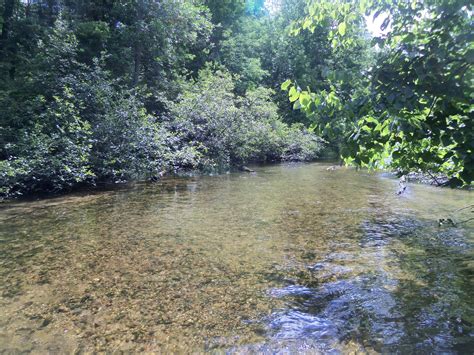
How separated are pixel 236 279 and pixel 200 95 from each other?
1568cm

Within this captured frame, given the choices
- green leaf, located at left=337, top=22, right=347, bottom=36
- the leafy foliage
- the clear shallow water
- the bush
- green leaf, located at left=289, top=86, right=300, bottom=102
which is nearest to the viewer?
the leafy foliage

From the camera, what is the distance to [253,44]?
36.0 meters

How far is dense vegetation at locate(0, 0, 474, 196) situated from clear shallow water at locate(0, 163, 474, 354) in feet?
4.81

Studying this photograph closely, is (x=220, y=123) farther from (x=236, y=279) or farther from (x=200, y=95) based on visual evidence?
(x=236, y=279)

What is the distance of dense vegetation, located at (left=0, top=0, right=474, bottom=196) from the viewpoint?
3.47 meters

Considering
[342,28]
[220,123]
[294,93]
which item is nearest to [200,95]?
[220,123]

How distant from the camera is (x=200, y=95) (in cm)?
1933

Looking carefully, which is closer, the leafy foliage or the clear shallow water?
the leafy foliage

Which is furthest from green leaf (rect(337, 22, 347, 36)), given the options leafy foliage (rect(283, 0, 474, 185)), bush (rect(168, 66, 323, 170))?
bush (rect(168, 66, 323, 170))

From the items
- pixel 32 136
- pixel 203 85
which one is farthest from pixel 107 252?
pixel 203 85

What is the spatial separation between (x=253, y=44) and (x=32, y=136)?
2880 centimetres

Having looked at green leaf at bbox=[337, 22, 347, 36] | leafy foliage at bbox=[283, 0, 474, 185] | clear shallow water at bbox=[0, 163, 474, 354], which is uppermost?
green leaf at bbox=[337, 22, 347, 36]

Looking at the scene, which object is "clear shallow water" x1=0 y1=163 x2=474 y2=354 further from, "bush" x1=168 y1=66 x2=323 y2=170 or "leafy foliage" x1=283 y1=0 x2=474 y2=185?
"bush" x1=168 y1=66 x2=323 y2=170

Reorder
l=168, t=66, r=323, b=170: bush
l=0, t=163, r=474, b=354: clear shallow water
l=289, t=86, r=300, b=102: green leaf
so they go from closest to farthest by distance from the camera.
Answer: l=0, t=163, r=474, b=354: clear shallow water, l=289, t=86, r=300, b=102: green leaf, l=168, t=66, r=323, b=170: bush
